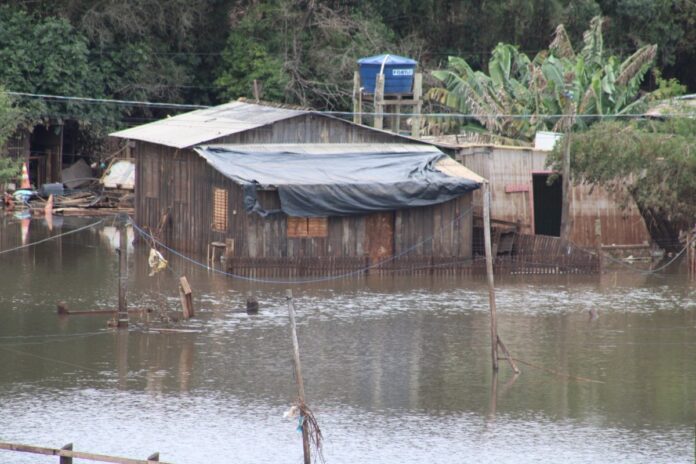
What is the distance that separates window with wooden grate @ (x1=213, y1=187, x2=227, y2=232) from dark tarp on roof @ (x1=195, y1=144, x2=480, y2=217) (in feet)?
2.75

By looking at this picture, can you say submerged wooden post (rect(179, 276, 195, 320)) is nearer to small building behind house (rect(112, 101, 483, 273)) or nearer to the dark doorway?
small building behind house (rect(112, 101, 483, 273))

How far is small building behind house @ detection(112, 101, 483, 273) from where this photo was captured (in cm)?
3128

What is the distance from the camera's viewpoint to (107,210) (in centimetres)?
4447

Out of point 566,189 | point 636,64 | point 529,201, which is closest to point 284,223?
point 529,201

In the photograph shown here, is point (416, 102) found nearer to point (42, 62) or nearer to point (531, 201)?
point (531, 201)

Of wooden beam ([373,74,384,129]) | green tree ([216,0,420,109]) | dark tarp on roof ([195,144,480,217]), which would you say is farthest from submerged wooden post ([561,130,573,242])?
green tree ([216,0,420,109])

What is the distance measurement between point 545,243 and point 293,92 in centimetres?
2112

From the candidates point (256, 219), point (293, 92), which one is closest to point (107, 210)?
point (293, 92)

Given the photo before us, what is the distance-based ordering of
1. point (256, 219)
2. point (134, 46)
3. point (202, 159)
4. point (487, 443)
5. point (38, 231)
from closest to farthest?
point (487, 443), point (256, 219), point (202, 159), point (38, 231), point (134, 46)

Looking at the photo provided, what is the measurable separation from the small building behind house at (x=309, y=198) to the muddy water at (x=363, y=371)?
1387mm

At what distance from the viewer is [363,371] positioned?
22.2 meters

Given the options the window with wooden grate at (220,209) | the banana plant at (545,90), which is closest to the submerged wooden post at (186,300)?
the window with wooden grate at (220,209)

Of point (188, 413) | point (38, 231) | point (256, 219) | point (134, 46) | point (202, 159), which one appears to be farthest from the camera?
point (134, 46)

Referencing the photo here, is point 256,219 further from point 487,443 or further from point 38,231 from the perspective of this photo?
point 487,443
